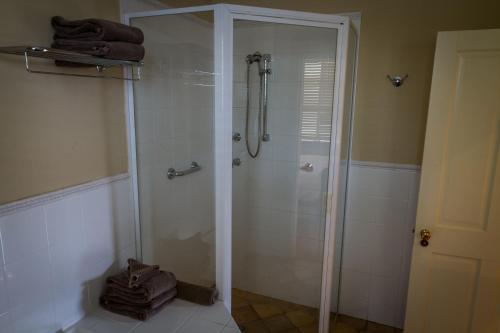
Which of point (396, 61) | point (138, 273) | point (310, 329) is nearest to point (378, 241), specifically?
point (310, 329)

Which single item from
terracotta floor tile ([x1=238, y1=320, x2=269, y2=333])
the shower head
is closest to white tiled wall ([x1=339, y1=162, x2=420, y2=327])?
terracotta floor tile ([x1=238, y1=320, x2=269, y2=333])

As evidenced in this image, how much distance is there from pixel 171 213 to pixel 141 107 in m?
0.64

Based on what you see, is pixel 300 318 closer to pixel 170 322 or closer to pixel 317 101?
pixel 170 322

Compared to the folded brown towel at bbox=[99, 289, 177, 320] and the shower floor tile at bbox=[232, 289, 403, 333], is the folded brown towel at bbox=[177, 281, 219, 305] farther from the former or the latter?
the shower floor tile at bbox=[232, 289, 403, 333]

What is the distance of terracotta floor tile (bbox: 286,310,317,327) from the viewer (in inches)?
93.2

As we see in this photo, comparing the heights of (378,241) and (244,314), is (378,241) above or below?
above

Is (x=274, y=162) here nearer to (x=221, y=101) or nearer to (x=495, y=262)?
(x=221, y=101)

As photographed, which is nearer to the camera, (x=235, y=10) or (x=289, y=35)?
(x=235, y=10)

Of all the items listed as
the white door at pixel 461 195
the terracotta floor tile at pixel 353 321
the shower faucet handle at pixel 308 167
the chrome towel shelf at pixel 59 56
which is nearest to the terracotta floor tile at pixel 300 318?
the terracotta floor tile at pixel 353 321

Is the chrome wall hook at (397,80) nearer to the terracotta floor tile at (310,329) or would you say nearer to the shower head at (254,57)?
the shower head at (254,57)

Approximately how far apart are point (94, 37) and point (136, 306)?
1.16m

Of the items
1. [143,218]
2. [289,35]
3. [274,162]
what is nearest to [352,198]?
[274,162]

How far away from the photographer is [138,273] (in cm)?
161

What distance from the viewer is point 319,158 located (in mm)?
2219
